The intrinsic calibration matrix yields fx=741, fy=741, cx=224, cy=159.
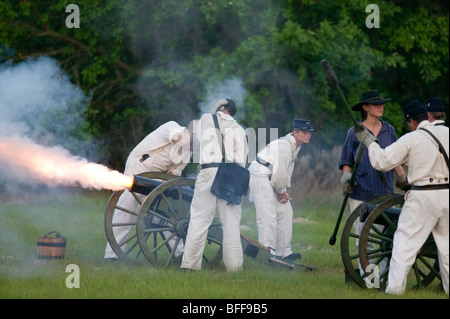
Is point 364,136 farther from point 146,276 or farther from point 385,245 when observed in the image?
point 146,276

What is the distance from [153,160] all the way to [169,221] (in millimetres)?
933

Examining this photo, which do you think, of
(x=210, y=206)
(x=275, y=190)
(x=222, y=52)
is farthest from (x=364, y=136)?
(x=222, y=52)

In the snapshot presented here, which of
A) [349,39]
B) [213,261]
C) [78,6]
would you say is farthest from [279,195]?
[78,6]

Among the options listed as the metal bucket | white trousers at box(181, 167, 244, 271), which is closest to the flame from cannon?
white trousers at box(181, 167, 244, 271)

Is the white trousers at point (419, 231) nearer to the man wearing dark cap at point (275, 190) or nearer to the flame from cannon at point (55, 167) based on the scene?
the man wearing dark cap at point (275, 190)

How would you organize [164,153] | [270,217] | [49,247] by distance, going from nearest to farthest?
[49,247], [164,153], [270,217]

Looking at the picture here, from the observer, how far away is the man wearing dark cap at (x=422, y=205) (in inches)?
253

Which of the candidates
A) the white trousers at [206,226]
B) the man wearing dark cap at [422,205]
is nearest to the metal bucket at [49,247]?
the white trousers at [206,226]

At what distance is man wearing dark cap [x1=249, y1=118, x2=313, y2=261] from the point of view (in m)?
9.09

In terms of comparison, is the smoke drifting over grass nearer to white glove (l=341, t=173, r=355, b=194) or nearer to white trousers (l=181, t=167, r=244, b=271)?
white trousers (l=181, t=167, r=244, b=271)

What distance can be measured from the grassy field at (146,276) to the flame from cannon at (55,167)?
93cm

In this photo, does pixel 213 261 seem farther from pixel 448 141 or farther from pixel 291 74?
pixel 291 74

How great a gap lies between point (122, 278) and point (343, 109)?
37.5ft

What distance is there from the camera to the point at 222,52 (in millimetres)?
16594
